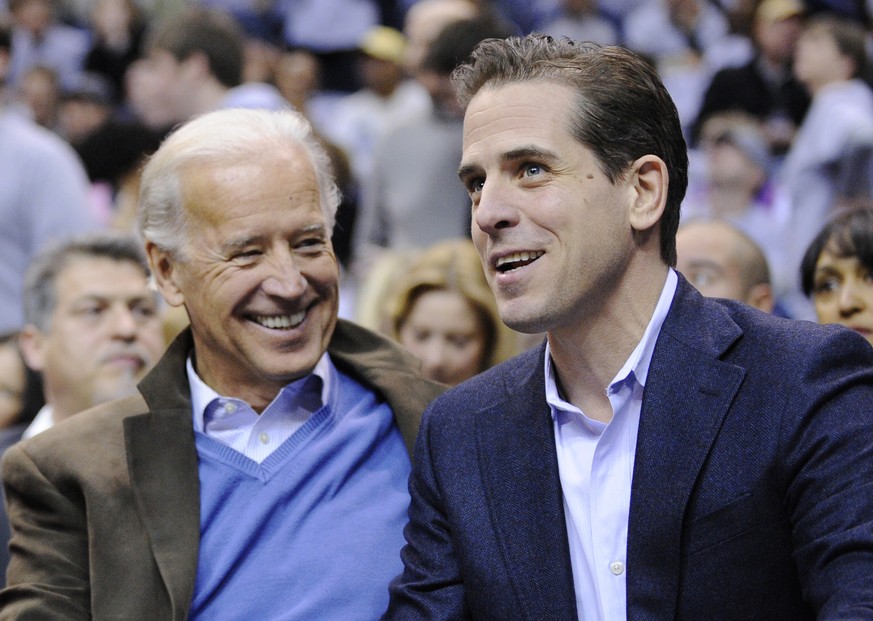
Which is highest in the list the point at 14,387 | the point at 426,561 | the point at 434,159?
the point at 434,159

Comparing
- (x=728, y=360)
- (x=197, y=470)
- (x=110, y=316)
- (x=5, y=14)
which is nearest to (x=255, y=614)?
(x=197, y=470)

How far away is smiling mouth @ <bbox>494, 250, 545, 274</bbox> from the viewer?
2615 millimetres

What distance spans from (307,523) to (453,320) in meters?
1.71

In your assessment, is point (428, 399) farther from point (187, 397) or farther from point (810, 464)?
point (810, 464)

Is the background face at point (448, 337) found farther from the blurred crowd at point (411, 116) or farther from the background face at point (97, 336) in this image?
the background face at point (97, 336)

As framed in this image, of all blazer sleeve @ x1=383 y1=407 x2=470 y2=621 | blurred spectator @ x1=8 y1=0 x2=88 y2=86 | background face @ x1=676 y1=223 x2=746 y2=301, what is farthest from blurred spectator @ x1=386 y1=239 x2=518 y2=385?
blurred spectator @ x1=8 y1=0 x2=88 y2=86

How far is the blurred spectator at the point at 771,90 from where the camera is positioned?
8562 millimetres

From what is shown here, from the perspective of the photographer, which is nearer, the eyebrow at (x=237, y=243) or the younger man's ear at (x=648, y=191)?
the younger man's ear at (x=648, y=191)

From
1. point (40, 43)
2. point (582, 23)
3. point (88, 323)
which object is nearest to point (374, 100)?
point (582, 23)

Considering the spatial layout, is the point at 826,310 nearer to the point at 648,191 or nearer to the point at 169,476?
the point at 648,191

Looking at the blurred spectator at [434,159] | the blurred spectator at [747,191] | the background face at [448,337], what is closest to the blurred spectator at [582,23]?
the blurred spectator at [747,191]

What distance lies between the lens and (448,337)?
4672 millimetres

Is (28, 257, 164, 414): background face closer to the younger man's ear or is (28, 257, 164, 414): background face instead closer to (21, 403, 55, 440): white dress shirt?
(21, 403, 55, 440): white dress shirt

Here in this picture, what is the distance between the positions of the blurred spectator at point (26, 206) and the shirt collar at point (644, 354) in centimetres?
361
